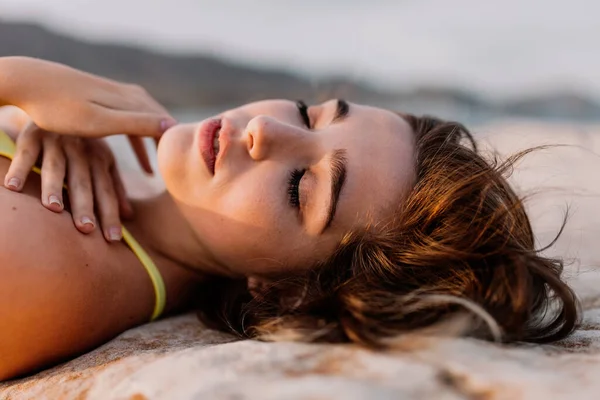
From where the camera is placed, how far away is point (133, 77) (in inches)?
309

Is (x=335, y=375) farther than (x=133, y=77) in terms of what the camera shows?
No

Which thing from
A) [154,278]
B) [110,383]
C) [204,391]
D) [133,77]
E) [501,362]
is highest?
[501,362]

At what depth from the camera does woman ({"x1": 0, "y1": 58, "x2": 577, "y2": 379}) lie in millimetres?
1262

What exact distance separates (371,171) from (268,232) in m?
0.31

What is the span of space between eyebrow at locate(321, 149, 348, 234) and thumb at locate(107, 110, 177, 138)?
2.26 ft

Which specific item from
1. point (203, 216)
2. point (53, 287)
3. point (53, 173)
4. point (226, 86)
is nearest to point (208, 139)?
point (203, 216)

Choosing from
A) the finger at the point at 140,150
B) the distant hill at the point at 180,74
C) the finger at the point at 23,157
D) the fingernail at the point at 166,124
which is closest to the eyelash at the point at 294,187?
the fingernail at the point at 166,124

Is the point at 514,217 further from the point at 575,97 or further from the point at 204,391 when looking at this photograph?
the point at 575,97

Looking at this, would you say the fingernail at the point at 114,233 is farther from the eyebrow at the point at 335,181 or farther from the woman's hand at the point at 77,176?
the eyebrow at the point at 335,181

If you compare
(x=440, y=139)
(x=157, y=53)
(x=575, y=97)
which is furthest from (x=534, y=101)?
(x=440, y=139)

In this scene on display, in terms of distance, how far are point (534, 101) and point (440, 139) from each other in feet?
22.3

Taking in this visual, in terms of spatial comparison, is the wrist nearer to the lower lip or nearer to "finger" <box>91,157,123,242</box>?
"finger" <box>91,157,123,242</box>

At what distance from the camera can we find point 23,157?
5.50 ft

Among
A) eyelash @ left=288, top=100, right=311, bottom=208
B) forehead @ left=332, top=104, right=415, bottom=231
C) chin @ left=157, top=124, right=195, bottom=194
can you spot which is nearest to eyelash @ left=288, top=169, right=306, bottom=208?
eyelash @ left=288, top=100, right=311, bottom=208
